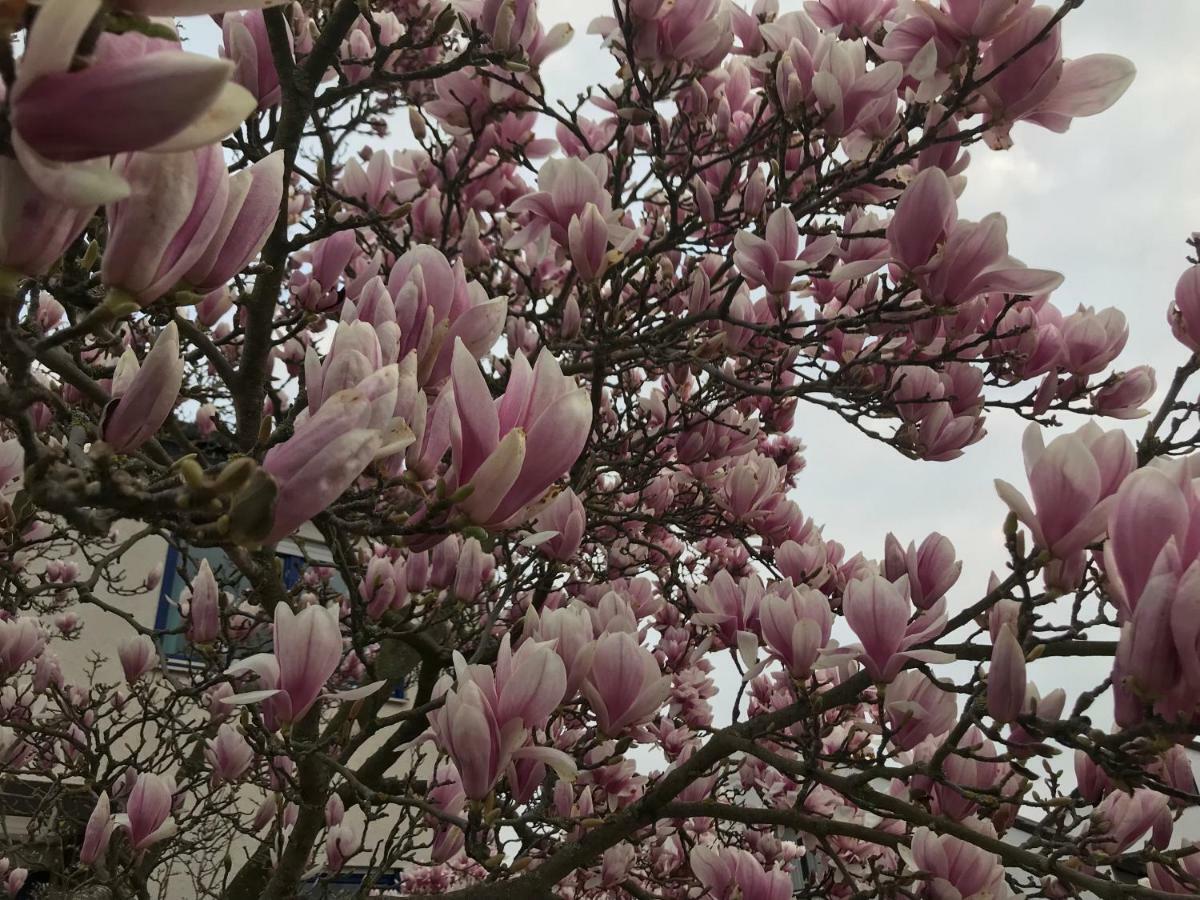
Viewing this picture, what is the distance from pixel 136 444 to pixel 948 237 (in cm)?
140

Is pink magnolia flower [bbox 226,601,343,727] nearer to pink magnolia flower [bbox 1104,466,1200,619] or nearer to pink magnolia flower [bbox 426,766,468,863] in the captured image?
pink magnolia flower [bbox 426,766,468,863]

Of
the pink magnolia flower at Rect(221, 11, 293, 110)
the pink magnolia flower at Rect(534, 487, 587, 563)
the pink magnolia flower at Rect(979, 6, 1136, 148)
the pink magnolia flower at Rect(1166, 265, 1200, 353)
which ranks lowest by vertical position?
the pink magnolia flower at Rect(534, 487, 587, 563)

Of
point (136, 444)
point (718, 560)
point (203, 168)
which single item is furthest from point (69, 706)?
point (203, 168)

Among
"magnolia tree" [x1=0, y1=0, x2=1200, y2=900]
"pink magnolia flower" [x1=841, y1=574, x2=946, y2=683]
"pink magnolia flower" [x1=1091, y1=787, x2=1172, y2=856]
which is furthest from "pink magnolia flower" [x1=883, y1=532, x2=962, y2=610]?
"pink magnolia flower" [x1=1091, y1=787, x2=1172, y2=856]

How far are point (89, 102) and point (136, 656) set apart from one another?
3032 mm

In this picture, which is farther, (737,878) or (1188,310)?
(737,878)

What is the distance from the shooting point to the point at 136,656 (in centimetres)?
307

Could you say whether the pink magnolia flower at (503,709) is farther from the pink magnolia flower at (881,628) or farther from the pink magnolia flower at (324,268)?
the pink magnolia flower at (324,268)

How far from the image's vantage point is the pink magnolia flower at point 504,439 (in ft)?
3.10

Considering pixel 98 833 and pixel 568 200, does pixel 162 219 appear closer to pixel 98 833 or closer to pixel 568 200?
pixel 568 200

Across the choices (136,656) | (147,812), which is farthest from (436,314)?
(136,656)

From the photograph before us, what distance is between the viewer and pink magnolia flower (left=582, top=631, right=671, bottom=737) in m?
1.53

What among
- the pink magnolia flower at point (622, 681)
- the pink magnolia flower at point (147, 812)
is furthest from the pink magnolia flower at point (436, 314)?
the pink magnolia flower at point (147, 812)

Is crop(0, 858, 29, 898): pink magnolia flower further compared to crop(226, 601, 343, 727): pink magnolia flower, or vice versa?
crop(0, 858, 29, 898): pink magnolia flower
